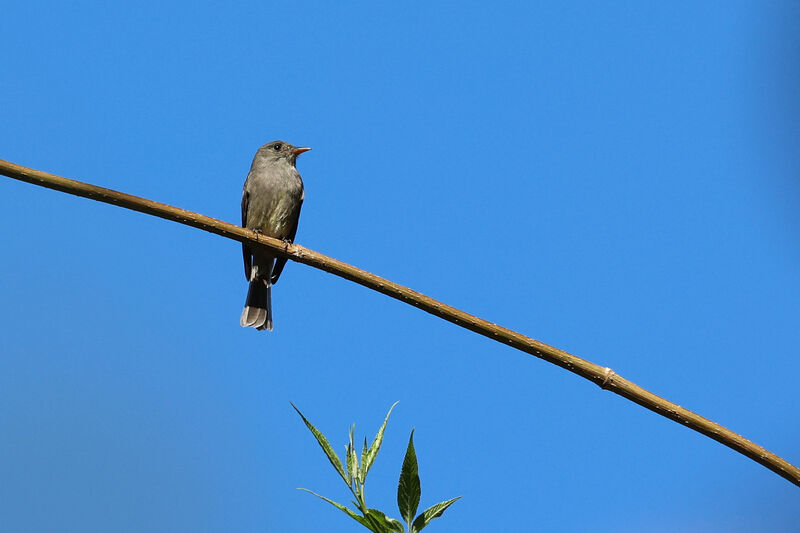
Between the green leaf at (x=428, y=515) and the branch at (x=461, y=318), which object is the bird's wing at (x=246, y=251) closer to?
the branch at (x=461, y=318)

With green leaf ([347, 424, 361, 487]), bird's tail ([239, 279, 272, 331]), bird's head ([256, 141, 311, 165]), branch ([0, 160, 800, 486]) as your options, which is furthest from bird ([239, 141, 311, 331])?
green leaf ([347, 424, 361, 487])

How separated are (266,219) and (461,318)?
754 centimetres

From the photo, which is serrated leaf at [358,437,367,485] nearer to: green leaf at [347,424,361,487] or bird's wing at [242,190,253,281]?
green leaf at [347,424,361,487]

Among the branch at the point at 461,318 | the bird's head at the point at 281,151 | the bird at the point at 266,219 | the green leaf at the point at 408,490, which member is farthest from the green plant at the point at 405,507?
the bird's head at the point at 281,151

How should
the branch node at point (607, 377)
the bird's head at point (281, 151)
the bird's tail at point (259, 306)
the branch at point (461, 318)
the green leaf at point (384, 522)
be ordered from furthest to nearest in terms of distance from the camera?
the bird's head at point (281, 151) < the bird's tail at point (259, 306) < the branch node at point (607, 377) < the branch at point (461, 318) < the green leaf at point (384, 522)

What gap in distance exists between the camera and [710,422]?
6.86 feet

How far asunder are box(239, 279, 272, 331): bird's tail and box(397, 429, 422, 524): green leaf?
7.95 m

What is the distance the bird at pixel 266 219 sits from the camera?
32.0 feet

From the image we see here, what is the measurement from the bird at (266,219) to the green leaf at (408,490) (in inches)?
307

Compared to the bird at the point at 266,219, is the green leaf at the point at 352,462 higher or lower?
lower

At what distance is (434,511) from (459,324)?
66 centimetres

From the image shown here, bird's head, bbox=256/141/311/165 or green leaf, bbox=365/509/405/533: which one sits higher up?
bird's head, bbox=256/141/311/165

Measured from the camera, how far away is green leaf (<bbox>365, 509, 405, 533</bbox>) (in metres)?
1.86

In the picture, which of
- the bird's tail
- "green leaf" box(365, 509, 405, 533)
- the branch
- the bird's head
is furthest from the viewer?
the bird's head
